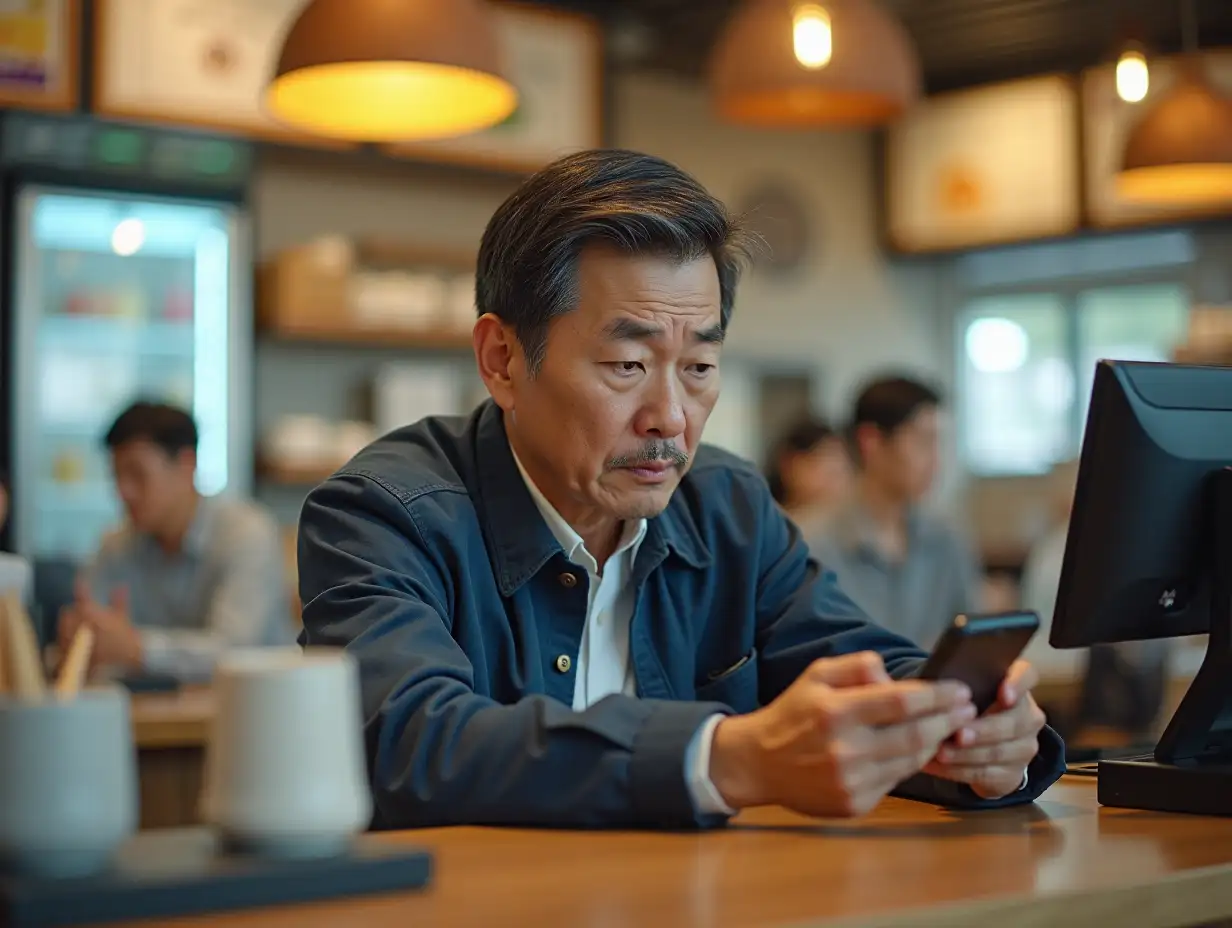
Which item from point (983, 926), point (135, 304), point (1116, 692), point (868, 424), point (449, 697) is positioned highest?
point (135, 304)

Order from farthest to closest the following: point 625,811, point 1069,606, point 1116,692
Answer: point 1116,692 < point 1069,606 < point 625,811

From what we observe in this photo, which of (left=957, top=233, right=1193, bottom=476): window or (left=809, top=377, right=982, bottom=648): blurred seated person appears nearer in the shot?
(left=809, top=377, right=982, bottom=648): blurred seated person

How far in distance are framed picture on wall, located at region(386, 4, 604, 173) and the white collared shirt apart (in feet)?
14.2

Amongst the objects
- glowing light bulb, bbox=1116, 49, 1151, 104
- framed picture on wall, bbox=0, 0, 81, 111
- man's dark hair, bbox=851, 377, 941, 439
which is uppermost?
framed picture on wall, bbox=0, 0, 81, 111

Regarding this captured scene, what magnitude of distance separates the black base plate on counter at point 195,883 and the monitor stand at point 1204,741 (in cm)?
81

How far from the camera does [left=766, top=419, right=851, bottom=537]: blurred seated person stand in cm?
605

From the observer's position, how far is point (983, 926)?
110 cm

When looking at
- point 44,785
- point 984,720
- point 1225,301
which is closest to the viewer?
point 44,785

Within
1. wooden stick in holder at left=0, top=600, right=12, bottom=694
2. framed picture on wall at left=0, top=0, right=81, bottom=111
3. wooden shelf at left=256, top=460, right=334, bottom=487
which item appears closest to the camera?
wooden stick in holder at left=0, top=600, right=12, bottom=694

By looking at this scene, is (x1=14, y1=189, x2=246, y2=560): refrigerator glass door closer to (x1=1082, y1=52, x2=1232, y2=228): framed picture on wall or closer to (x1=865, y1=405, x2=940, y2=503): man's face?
(x1=865, y1=405, x2=940, y2=503): man's face

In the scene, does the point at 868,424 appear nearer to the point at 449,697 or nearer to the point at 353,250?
the point at 353,250

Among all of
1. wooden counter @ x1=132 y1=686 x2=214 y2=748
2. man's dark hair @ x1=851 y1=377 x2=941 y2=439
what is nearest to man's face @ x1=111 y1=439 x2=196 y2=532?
wooden counter @ x1=132 y1=686 x2=214 y2=748

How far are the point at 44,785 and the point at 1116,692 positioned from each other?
Answer: 398 centimetres

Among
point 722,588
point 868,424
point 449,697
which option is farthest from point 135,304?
point 449,697
